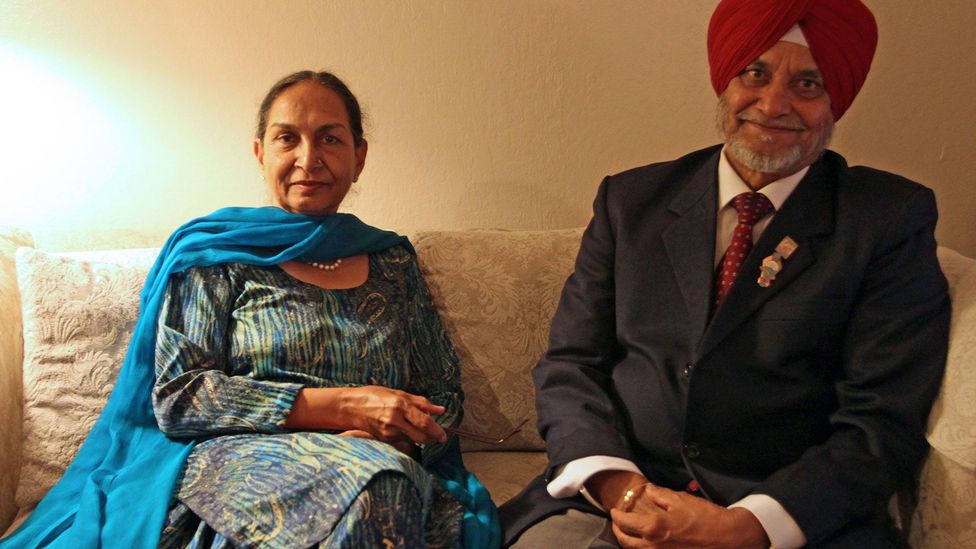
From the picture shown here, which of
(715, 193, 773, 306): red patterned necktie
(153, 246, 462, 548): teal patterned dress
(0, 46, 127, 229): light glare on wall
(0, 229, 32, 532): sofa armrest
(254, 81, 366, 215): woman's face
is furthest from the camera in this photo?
(0, 46, 127, 229): light glare on wall

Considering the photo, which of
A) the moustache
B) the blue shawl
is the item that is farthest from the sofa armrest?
the moustache

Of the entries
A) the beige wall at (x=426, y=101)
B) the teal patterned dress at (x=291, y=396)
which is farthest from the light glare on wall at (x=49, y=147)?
the teal patterned dress at (x=291, y=396)

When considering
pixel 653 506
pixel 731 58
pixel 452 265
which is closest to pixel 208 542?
pixel 653 506

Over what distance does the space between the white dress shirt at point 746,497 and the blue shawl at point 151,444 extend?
0.57ft

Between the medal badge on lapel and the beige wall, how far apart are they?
0.97 metres

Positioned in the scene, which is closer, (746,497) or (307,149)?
(746,497)

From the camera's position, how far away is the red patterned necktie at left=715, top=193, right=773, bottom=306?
153 cm

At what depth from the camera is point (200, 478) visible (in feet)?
4.77

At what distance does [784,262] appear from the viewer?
1484 mm

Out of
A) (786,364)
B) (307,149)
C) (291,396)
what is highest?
(307,149)

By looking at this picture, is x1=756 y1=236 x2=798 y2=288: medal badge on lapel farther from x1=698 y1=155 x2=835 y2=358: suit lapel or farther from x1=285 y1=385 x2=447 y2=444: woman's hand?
x1=285 y1=385 x2=447 y2=444: woman's hand

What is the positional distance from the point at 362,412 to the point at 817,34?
44.5 inches

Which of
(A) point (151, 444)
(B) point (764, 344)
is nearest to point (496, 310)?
(B) point (764, 344)

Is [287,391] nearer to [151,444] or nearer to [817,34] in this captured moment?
[151,444]
